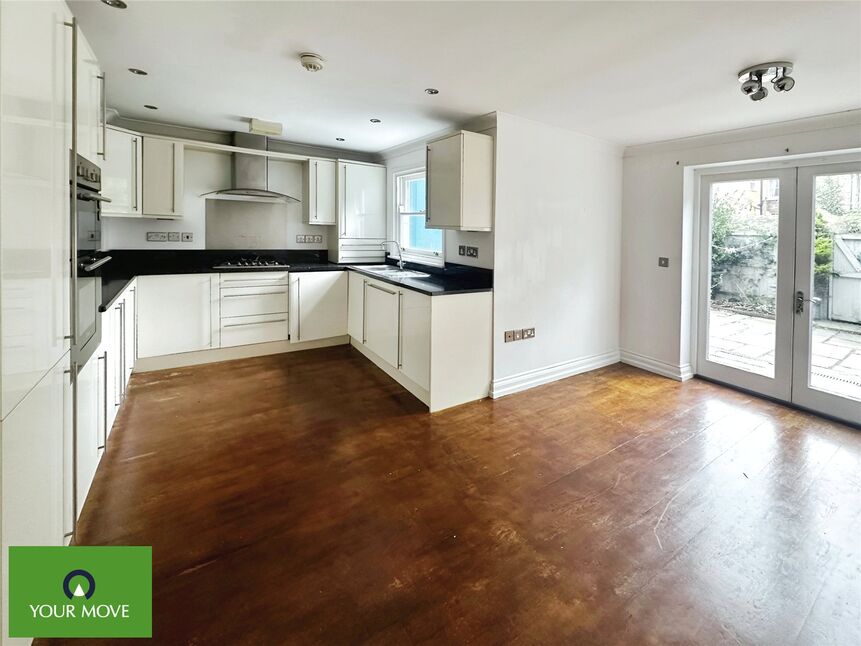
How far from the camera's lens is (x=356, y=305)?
4.93m

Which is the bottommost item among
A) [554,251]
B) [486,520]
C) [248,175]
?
[486,520]

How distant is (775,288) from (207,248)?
5593 millimetres

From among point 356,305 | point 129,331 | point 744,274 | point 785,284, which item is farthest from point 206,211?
point 785,284

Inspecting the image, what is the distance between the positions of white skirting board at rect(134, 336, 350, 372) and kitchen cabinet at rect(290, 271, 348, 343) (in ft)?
0.44

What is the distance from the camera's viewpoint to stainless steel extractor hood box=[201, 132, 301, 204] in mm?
4648

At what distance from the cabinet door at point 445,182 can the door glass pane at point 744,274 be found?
2.52m

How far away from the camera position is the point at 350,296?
5148 millimetres

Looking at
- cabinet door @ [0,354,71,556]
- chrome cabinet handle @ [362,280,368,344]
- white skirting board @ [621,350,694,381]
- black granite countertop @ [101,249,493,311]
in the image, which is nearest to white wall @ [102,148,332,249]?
black granite countertop @ [101,249,493,311]

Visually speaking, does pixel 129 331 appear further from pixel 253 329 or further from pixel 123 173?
pixel 123 173

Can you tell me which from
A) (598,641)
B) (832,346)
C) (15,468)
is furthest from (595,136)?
(15,468)

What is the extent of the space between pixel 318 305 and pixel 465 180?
2408 millimetres

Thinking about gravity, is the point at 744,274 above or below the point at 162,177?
below

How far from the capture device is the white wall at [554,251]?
3.72 meters

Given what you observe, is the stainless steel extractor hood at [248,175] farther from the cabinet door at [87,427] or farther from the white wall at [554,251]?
the cabinet door at [87,427]
